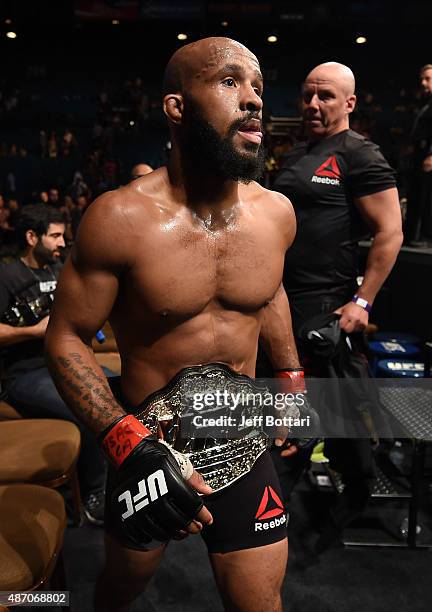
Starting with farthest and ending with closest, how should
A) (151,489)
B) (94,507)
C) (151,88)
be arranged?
(151,88), (94,507), (151,489)

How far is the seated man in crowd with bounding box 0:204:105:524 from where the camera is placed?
249 centimetres

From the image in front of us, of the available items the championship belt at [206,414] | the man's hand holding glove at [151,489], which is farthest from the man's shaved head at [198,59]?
the man's hand holding glove at [151,489]

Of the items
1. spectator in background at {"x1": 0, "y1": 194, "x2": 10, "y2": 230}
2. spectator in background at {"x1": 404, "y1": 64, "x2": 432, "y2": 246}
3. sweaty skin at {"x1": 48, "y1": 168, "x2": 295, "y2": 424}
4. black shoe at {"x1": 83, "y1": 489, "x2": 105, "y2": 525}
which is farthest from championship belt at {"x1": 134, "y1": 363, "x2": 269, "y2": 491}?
spectator in background at {"x1": 0, "y1": 194, "x2": 10, "y2": 230}

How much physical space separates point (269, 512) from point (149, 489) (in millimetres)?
437

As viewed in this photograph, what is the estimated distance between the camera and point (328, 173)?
2.14m

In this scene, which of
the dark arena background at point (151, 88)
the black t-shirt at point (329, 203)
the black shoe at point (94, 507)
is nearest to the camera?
the black t-shirt at point (329, 203)

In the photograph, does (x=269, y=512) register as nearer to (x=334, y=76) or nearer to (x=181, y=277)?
(x=181, y=277)

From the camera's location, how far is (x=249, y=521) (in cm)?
132

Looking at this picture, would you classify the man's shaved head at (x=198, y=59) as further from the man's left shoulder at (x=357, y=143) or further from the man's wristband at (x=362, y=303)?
the man's wristband at (x=362, y=303)

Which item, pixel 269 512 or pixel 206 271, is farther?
pixel 269 512

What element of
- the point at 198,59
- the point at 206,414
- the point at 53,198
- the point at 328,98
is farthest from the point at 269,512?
the point at 53,198

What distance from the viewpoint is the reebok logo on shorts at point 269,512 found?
4.35 feet

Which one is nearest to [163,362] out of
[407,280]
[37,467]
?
[37,467]

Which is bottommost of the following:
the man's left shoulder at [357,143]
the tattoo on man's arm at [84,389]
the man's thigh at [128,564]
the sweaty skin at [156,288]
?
the man's thigh at [128,564]
